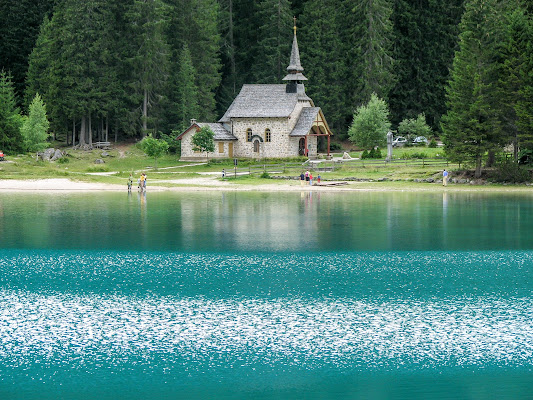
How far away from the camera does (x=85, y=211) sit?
1976 inches

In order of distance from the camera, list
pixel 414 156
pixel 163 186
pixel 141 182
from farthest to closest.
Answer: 1. pixel 414 156
2. pixel 163 186
3. pixel 141 182

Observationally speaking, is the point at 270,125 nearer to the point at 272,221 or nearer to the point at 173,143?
the point at 173,143

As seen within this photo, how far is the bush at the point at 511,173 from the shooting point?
6456 cm

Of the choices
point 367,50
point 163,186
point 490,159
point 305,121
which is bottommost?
point 163,186

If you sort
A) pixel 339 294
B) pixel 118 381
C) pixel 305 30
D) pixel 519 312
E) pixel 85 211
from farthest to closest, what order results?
pixel 305 30 < pixel 85 211 < pixel 339 294 < pixel 519 312 < pixel 118 381

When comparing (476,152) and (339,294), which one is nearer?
(339,294)

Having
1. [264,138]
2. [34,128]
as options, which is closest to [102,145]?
[34,128]

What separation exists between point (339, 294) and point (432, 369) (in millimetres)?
7976

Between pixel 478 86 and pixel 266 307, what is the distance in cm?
4453

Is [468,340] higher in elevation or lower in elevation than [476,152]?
lower

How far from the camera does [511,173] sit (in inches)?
2549

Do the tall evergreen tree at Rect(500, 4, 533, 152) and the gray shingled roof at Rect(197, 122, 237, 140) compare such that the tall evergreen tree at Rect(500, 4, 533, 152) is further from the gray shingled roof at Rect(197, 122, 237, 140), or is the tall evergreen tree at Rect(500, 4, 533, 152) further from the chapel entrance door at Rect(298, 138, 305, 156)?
the gray shingled roof at Rect(197, 122, 237, 140)

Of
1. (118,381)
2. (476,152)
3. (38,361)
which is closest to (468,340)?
(118,381)

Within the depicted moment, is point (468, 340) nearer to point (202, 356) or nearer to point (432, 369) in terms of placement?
point (432, 369)
